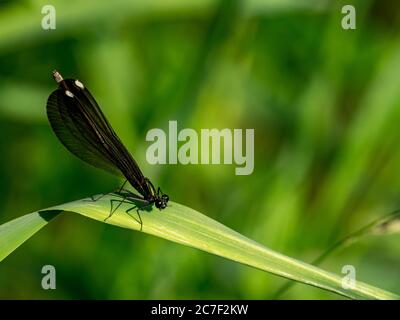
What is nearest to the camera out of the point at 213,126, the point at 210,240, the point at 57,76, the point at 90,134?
the point at 210,240

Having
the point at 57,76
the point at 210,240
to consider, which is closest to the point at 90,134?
the point at 57,76

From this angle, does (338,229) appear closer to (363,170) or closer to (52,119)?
(363,170)

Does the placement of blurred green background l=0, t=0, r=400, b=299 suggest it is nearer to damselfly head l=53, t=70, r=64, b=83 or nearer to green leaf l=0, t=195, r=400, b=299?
damselfly head l=53, t=70, r=64, b=83

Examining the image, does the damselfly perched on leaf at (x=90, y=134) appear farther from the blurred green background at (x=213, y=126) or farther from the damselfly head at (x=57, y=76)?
the blurred green background at (x=213, y=126)

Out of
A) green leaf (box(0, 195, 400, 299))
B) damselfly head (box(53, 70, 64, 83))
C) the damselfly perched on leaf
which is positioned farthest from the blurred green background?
green leaf (box(0, 195, 400, 299))

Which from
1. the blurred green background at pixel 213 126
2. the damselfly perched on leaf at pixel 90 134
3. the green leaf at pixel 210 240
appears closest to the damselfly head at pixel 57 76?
the damselfly perched on leaf at pixel 90 134

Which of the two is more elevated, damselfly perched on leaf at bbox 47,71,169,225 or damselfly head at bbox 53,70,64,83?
damselfly head at bbox 53,70,64,83

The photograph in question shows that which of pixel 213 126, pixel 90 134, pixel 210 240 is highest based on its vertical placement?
pixel 213 126

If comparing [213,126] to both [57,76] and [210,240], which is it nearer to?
[57,76]
